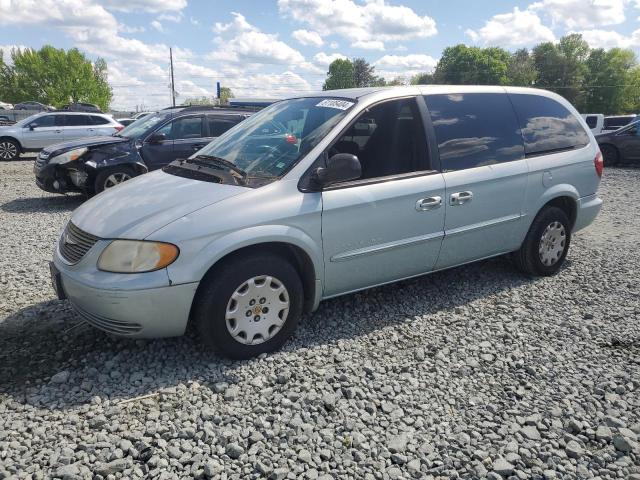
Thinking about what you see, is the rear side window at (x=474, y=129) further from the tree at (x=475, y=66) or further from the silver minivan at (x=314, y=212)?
the tree at (x=475, y=66)

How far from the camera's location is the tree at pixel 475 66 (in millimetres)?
75500

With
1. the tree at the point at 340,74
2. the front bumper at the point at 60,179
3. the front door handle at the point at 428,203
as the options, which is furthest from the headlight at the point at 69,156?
the tree at the point at 340,74

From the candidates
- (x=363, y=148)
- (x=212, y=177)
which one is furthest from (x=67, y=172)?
(x=363, y=148)

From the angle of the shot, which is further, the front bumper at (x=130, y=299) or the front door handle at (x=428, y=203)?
the front door handle at (x=428, y=203)

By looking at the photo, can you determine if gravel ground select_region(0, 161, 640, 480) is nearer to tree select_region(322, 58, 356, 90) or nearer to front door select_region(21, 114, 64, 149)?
front door select_region(21, 114, 64, 149)

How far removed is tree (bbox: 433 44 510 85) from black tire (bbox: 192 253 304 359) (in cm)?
7673

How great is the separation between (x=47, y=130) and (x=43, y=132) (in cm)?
14

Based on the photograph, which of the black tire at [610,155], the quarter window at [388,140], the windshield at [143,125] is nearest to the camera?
the quarter window at [388,140]

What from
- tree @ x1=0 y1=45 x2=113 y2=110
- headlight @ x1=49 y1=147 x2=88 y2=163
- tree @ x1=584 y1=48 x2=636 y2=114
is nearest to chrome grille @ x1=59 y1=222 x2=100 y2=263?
headlight @ x1=49 y1=147 x2=88 y2=163

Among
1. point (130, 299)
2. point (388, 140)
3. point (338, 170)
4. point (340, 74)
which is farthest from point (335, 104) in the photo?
point (340, 74)

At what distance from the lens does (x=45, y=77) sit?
75.5m

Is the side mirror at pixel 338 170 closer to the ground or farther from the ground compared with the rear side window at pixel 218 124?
closer to the ground

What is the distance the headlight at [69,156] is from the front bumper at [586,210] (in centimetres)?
752

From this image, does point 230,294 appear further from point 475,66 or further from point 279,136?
point 475,66
